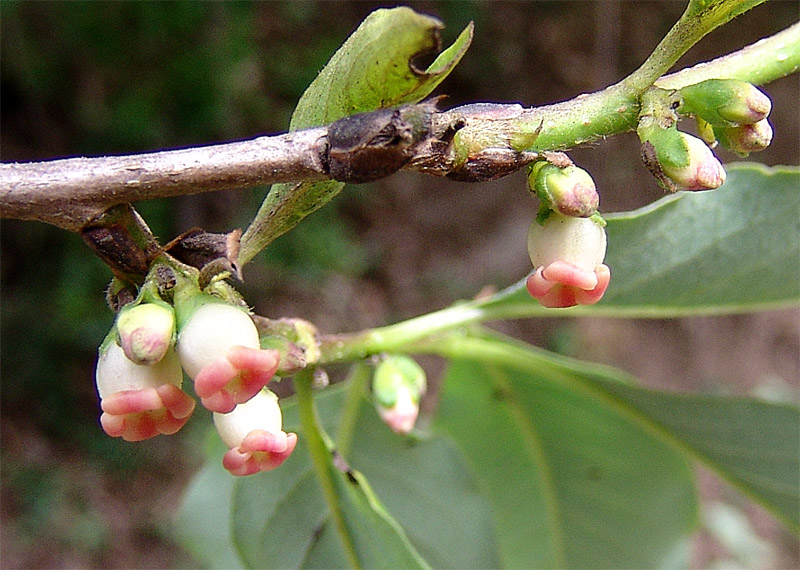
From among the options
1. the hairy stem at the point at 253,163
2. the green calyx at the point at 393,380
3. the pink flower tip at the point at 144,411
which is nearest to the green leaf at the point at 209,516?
the green calyx at the point at 393,380

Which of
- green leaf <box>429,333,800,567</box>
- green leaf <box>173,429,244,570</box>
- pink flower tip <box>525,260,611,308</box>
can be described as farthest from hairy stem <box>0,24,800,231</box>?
green leaf <box>173,429,244,570</box>

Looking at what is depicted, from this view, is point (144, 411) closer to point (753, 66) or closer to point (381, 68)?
point (381, 68)

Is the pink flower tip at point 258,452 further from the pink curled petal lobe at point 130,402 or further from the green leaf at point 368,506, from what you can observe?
the green leaf at point 368,506

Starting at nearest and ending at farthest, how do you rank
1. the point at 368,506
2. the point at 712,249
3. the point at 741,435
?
the point at 368,506, the point at 712,249, the point at 741,435

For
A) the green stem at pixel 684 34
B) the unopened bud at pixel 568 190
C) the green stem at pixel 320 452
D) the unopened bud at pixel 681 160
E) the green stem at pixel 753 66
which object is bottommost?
the green stem at pixel 320 452

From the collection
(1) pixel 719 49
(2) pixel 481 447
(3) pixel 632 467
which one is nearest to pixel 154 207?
(2) pixel 481 447

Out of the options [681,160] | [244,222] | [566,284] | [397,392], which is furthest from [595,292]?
[244,222]

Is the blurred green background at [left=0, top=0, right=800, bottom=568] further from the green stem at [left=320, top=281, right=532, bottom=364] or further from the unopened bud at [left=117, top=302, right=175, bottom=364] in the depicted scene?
the unopened bud at [left=117, top=302, right=175, bottom=364]
